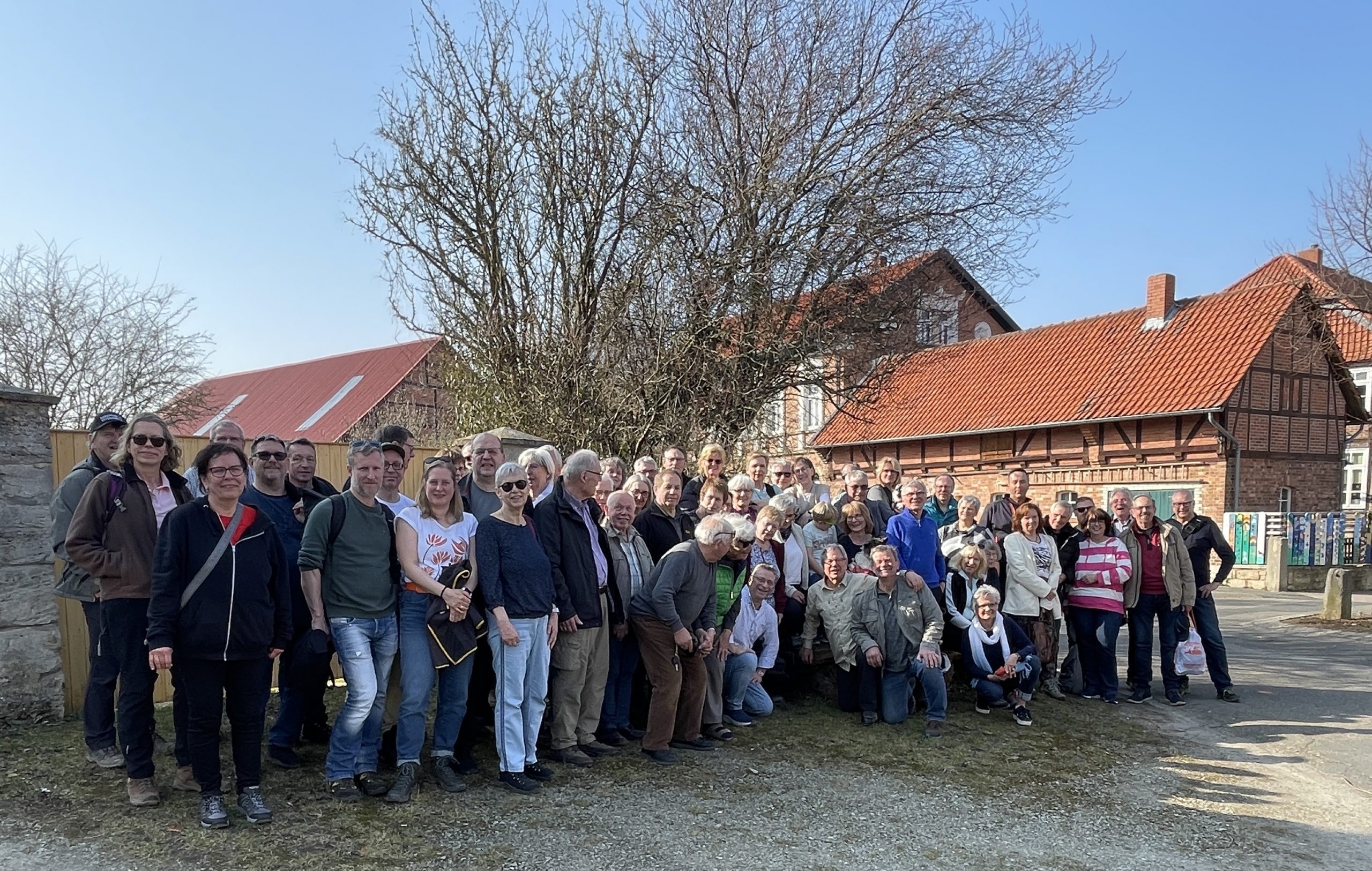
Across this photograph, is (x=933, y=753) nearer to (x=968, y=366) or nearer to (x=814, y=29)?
(x=814, y=29)

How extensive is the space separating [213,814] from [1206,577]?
7.92m

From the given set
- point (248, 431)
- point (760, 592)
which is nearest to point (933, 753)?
point (760, 592)

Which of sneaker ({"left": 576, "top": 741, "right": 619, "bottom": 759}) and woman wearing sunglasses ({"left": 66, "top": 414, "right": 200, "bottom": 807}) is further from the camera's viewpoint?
sneaker ({"left": 576, "top": 741, "right": 619, "bottom": 759})

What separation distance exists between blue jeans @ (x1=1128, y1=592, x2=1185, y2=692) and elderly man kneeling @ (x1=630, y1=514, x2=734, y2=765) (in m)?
4.21

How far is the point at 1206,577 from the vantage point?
8297 mm

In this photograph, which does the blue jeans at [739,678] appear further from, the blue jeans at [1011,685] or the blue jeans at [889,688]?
the blue jeans at [1011,685]

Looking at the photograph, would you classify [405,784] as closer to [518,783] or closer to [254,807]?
[518,783]

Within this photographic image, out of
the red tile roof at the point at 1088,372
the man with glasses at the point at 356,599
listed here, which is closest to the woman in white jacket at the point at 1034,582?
the man with glasses at the point at 356,599

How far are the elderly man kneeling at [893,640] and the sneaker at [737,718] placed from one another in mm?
861

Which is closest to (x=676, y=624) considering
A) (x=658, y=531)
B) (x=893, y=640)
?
(x=658, y=531)

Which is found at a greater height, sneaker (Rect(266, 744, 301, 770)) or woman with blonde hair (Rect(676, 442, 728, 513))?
woman with blonde hair (Rect(676, 442, 728, 513))

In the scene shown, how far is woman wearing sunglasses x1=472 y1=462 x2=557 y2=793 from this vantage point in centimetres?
496

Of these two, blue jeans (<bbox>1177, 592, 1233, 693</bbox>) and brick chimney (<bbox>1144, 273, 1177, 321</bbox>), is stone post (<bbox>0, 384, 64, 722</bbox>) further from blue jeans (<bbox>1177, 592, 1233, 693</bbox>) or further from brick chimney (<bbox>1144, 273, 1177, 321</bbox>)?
brick chimney (<bbox>1144, 273, 1177, 321</bbox>)

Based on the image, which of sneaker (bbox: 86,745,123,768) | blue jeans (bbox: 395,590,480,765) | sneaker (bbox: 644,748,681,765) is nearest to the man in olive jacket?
sneaker (bbox: 644,748,681,765)
